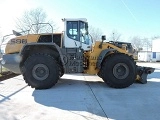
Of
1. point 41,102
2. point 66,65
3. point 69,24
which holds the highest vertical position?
point 69,24

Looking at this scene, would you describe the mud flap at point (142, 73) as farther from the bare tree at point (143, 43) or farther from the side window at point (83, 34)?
the bare tree at point (143, 43)

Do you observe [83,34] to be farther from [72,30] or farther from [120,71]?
[120,71]

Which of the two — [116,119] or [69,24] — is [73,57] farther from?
[116,119]

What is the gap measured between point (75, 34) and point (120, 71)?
2415 mm

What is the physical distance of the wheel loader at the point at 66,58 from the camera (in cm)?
1012

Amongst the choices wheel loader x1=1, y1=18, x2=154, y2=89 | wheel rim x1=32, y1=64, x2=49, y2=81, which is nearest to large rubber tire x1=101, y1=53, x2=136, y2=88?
wheel loader x1=1, y1=18, x2=154, y2=89

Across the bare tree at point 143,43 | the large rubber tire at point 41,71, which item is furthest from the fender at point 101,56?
the bare tree at point 143,43

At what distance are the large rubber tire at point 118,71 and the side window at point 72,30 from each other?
5.55ft

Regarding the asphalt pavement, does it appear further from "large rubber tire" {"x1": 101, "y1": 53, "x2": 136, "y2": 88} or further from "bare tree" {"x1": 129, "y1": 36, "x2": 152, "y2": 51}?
"bare tree" {"x1": 129, "y1": 36, "x2": 152, "y2": 51}

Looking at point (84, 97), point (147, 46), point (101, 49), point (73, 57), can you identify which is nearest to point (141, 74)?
point (101, 49)

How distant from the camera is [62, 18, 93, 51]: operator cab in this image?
10773 millimetres

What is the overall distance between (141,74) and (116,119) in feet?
18.9

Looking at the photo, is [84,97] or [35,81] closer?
[84,97]

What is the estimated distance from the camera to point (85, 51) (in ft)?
35.9
